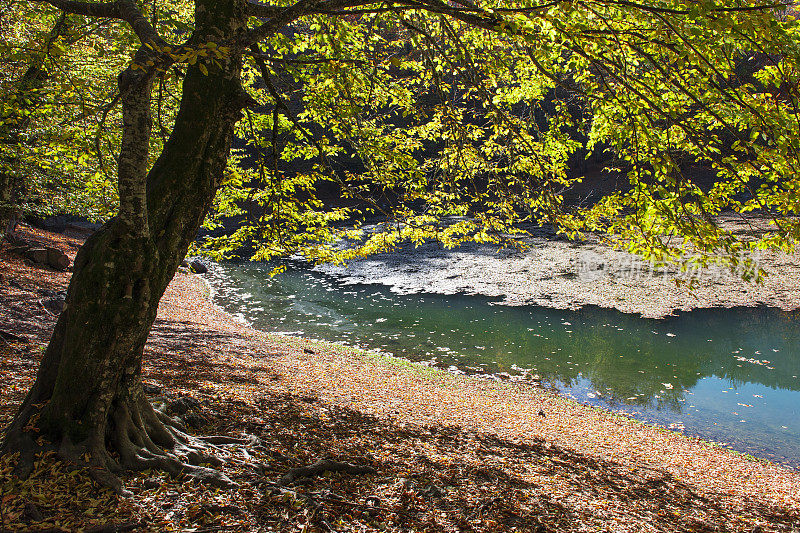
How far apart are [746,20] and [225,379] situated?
7.90 m

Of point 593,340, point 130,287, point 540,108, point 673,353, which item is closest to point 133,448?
point 130,287

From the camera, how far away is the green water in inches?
437

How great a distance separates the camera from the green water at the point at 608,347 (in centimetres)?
1109

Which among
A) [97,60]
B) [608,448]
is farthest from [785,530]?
[97,60]

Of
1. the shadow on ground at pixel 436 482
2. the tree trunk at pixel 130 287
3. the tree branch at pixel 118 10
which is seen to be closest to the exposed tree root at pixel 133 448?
the tree trunk at pixel 130 287

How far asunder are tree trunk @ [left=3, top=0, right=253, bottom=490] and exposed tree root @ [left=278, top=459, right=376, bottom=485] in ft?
1.94

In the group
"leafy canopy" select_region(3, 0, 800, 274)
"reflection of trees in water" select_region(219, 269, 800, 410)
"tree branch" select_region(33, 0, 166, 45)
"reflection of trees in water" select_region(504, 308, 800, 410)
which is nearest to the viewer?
"tree branch" select_region(33, 0, 166, 45)

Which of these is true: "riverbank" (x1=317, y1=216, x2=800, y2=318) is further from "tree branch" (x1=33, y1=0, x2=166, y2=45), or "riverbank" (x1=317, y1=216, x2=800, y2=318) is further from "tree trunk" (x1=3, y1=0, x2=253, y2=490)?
"tree branch" (x1=33, y1=0, x2=166, y2=45)

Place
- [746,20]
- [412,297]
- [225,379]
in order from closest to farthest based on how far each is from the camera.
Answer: [746,20] → [225,379] → [412,297]

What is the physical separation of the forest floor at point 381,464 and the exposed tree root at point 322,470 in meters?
0.04

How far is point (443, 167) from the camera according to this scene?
774 centimetres

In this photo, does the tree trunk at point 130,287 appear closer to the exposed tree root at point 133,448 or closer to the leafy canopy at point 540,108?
the exposed tree root at point 133,448

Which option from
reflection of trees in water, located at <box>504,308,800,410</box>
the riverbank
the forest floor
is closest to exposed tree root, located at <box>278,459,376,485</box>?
the forest floor

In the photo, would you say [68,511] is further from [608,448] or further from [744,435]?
[744,435]
